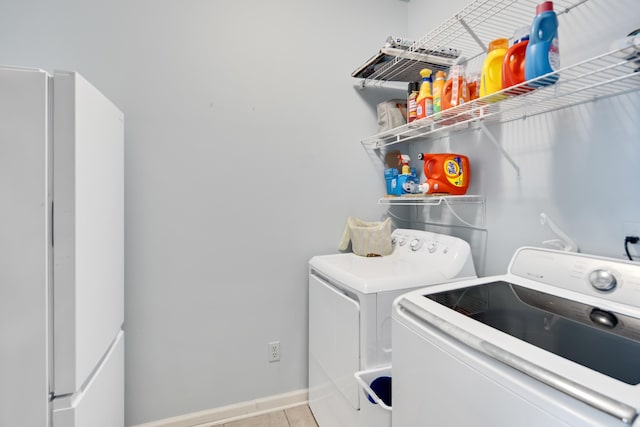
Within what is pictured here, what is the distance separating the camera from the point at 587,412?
0.53 m

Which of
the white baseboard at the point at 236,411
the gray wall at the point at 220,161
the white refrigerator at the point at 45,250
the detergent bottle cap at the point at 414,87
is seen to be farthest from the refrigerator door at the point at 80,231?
the detergent bottle cap at the point at 414,87

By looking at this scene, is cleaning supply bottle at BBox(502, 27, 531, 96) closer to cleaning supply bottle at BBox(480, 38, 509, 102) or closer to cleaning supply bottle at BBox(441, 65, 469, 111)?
cleaning supply bottle at BBox(480, 38, 509, 102)

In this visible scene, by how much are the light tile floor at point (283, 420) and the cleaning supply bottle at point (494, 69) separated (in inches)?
76.3

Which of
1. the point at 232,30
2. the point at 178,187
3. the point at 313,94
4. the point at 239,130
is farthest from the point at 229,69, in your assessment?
the point at 178,187

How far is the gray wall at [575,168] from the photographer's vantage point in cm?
109

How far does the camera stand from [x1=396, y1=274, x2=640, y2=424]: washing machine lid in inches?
Result: 22.2

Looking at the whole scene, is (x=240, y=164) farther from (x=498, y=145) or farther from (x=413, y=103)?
(x=498, y=145)

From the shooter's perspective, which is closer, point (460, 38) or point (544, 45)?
point (544, 45)

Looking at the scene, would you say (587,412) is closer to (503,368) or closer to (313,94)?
(503,368)

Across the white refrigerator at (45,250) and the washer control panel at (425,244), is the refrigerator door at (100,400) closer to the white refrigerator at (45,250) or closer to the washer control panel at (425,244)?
the white refrigerator at (45,250)

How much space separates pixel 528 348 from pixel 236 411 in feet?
5.70

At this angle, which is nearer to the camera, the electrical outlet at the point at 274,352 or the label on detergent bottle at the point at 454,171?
the label on detergent bottle at the point at 454,171

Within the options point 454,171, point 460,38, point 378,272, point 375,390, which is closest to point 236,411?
point 375,390

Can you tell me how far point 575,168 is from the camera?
A: 48.8 inches
